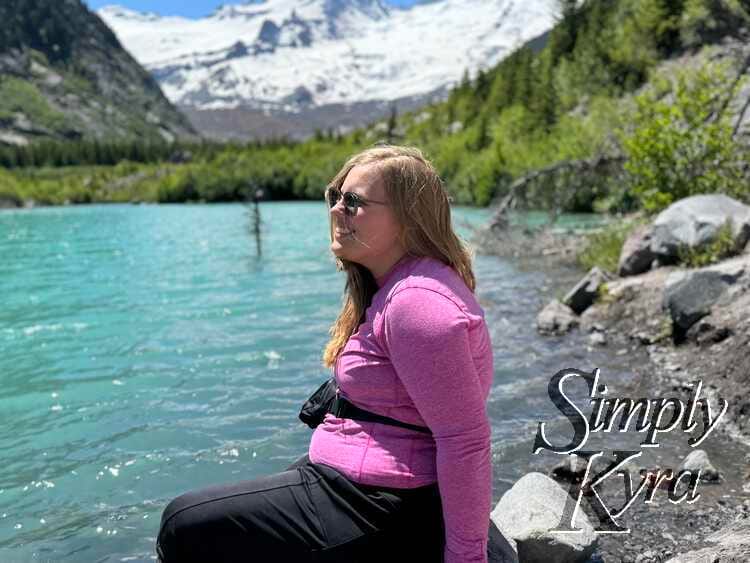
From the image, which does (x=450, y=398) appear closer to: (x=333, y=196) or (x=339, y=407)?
(x=339, y=407)

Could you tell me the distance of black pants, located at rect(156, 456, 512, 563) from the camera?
2889 millimetres

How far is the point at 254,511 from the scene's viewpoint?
292 cm

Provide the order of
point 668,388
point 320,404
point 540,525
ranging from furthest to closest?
point 668,388, point 540,525, point 320,404

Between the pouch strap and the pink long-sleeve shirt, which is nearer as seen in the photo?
the pink long-sleeve shirt

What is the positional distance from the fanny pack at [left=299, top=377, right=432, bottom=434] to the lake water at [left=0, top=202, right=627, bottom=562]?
Answer: 291cm

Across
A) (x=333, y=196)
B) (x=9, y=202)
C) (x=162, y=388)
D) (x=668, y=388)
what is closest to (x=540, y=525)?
(x=333, y=196)

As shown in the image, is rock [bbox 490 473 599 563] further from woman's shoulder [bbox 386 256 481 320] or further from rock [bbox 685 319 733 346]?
rock [bbox 685 319 733 346]

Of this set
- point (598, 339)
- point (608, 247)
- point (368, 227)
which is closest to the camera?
point (368, 227)

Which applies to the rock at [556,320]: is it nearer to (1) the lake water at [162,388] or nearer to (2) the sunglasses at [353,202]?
(1) the lake water at [162,388]

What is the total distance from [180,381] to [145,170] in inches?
5972

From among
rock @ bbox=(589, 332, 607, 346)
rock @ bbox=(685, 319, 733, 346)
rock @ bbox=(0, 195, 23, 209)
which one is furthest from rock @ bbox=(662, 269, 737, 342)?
rock @ bbox=(0, 195, 23, 209)

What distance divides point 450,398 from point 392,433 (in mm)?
397

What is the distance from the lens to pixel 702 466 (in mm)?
5812

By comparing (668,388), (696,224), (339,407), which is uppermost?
(339,407)
